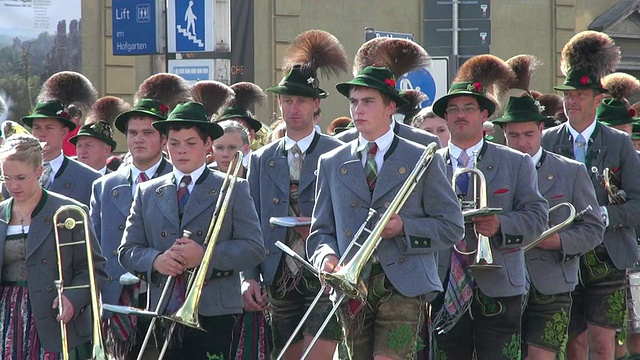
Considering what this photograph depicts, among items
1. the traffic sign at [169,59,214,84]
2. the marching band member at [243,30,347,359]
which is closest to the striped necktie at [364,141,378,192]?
the marching band member at [243,30,347,359]

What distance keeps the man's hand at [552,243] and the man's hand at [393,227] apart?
6.96 feet

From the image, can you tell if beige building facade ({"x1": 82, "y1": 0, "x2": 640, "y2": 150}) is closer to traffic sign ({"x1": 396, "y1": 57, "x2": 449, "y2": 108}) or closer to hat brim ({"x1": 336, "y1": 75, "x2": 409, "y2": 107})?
traffic sign ({"x1": 396, "y1": 57, "x2": 449, "y2": 108})

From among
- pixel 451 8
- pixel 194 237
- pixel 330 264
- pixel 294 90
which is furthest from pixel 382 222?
pixel 451 8

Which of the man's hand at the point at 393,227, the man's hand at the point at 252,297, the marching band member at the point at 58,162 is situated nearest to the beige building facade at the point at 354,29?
the marching band member at the point at 58,162

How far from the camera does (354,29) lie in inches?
1003

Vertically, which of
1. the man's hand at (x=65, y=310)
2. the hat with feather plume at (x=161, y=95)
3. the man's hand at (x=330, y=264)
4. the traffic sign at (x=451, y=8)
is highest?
the traffic sign at (x=451, y=8)

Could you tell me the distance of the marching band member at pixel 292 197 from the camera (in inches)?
374

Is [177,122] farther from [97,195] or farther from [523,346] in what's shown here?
[523,346]

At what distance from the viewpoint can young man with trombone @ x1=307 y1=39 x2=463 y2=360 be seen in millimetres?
7609

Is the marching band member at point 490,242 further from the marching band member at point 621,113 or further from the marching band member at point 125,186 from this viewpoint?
the marching band member at point 621,113

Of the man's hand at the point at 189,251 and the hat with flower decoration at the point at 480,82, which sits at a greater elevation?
the hat with flower decoration at the point at 480,82

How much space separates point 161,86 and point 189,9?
15.8 ft

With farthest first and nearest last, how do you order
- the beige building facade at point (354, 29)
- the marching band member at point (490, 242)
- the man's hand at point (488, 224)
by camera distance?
the beige building facade at point (354, 29) → the marching band member at point (490, 242) → the man's hand at point (488, 224)

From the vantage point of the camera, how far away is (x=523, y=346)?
385 inches
